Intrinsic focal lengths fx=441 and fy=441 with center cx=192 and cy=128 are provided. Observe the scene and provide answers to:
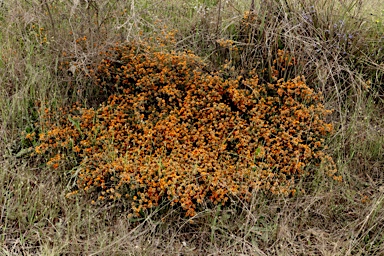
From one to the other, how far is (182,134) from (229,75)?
765 mm

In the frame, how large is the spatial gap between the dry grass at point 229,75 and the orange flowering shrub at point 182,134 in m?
0.12

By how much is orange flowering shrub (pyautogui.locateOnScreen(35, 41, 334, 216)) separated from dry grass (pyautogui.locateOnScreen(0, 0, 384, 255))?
0.12 metres

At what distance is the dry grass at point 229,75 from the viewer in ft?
8.87

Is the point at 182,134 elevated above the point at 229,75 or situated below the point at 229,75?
below

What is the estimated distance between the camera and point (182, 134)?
10.2 ft

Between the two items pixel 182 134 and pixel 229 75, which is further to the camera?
pixel 229 75

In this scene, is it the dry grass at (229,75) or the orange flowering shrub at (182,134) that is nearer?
the dry grass at (229,75)

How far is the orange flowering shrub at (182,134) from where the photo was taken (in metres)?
2.86

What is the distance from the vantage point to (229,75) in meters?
3.59

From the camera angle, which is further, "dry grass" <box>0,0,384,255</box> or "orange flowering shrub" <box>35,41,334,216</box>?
"orange flowering shrub" <box>35,41,334,216</box>

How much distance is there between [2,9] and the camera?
4094 millimetres

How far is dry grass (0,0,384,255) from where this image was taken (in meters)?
2.70

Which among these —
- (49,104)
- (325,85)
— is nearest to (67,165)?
(49,104)

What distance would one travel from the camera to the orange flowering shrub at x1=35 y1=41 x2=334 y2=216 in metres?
2.86
